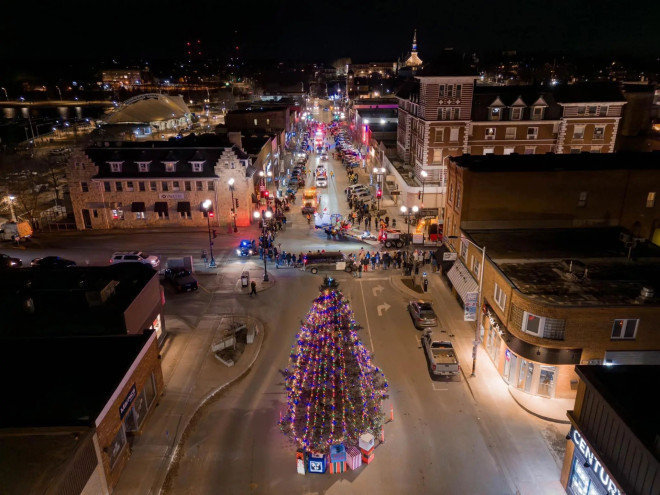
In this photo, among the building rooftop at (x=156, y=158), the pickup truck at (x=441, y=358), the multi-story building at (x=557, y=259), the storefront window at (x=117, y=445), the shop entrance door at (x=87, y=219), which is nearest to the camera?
the storefront window at (x=117, y=445)

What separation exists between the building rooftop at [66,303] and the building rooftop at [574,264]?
2028 cm

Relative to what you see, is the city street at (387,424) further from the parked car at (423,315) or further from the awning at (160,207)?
the awning at (160,207)

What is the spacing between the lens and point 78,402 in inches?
688

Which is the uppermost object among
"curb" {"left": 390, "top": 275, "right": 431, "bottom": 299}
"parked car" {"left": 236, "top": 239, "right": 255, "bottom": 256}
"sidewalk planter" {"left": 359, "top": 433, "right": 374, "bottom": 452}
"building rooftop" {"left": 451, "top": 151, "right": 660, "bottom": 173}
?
"building rooftop" {"left": 451, "top": 151, "right": 660, "bottom": 173}

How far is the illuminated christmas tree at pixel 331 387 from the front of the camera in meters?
19.4

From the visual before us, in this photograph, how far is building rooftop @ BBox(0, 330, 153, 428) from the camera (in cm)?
1678

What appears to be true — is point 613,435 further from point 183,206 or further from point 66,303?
point 183,206

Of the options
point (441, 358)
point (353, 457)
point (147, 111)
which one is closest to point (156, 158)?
point (441, 358)

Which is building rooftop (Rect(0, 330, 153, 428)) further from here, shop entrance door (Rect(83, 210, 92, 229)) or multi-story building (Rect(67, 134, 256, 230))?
shop entrance door (Rect(83, 210, 92, 229))

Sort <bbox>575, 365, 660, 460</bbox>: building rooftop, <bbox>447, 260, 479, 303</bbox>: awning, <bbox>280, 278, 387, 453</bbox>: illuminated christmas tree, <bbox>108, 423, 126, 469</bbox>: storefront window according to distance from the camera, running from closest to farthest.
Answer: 1. <bbox>575, 365, 660, 460</bbox>: building rooftop
2. <bbox>108, 423, 126, 469</bbox>: storefront window
3. <bbox>280, 278, 387, 453</bbox>: illuminated christmas tree
4. <bbox>447, 260, 479, 303</bbox>: awning

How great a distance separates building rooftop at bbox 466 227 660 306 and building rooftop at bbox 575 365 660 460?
616 cm

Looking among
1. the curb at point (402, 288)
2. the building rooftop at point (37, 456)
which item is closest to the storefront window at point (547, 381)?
the curb at point (402, 288)

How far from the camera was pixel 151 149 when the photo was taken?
4869cm

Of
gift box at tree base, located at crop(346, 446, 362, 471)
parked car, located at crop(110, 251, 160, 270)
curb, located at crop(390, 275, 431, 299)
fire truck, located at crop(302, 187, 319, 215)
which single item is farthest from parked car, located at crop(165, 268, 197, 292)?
gift box at tree base, located at crop(346, 446, 362, 471)
